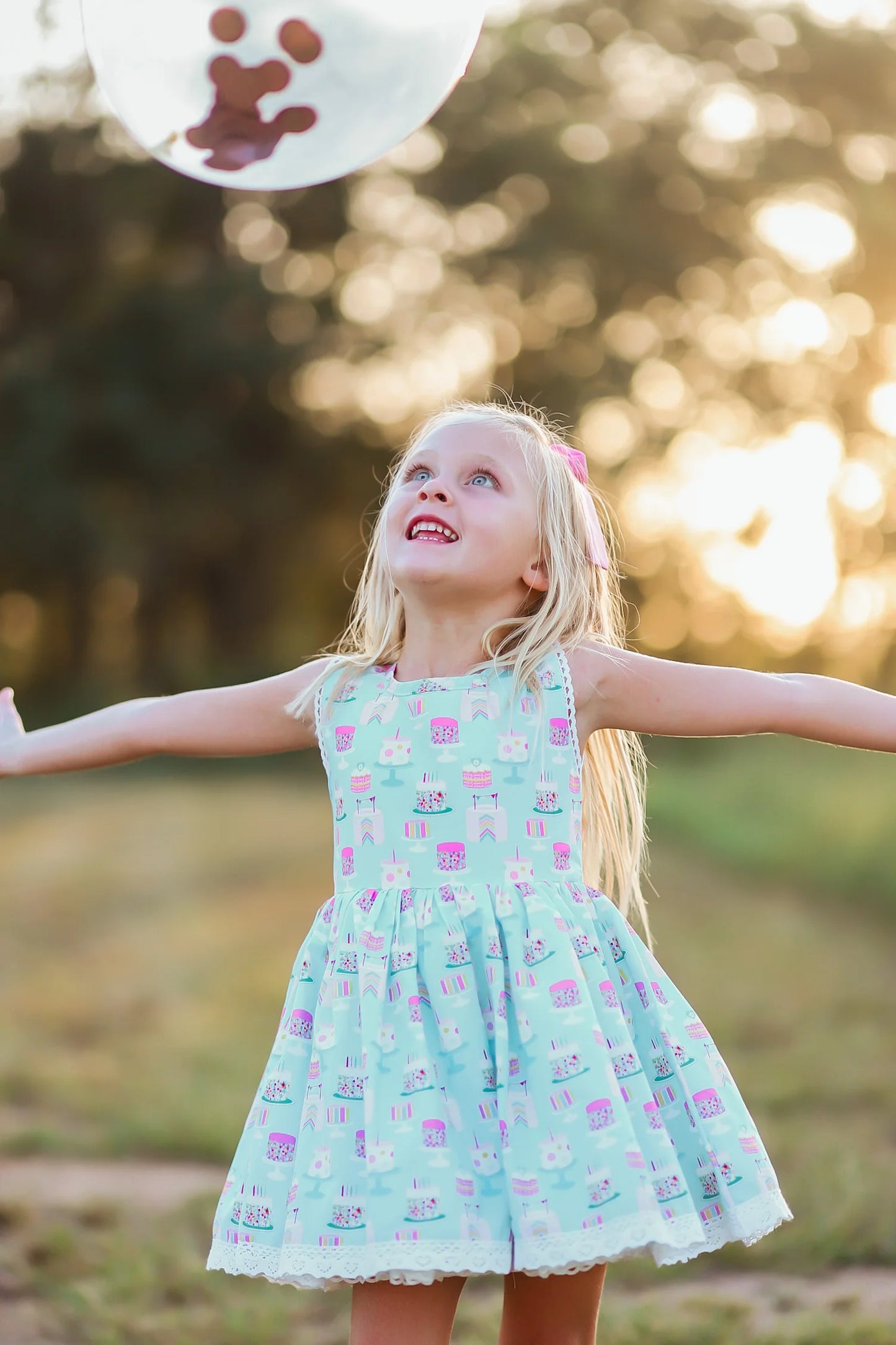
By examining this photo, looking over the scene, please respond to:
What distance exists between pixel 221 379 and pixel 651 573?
432cm

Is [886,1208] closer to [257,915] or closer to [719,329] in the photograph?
[257,915]

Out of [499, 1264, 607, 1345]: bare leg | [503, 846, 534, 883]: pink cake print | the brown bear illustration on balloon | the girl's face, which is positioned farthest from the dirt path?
the brown bear illustration on balloon

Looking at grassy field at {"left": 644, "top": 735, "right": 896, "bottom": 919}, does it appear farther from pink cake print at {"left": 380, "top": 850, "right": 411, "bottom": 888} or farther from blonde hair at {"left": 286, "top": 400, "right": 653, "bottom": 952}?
pink cake print at {"left": 380, "top": 850, "right": 411, "bottom": 888}

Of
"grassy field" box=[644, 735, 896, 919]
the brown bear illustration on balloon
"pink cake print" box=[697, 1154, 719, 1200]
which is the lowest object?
"grassy field" box=[644, 735, 896, 919]

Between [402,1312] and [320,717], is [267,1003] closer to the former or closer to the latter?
[320,717]

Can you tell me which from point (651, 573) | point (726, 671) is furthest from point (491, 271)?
point (726, 671)

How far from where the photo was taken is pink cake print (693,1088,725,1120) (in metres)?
1.67

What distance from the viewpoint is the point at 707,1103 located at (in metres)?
1.68

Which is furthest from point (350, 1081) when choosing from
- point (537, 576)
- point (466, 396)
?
point (466, 396)

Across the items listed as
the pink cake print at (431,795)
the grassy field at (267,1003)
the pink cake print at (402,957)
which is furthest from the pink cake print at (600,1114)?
the grassy field at (267,1003)

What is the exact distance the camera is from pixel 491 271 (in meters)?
11.6

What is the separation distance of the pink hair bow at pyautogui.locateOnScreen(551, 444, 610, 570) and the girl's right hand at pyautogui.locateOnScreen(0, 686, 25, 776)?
78 cm

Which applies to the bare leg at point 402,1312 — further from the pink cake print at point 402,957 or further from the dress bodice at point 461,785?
the dress bodice at point 461,785

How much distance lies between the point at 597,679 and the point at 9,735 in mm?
788
